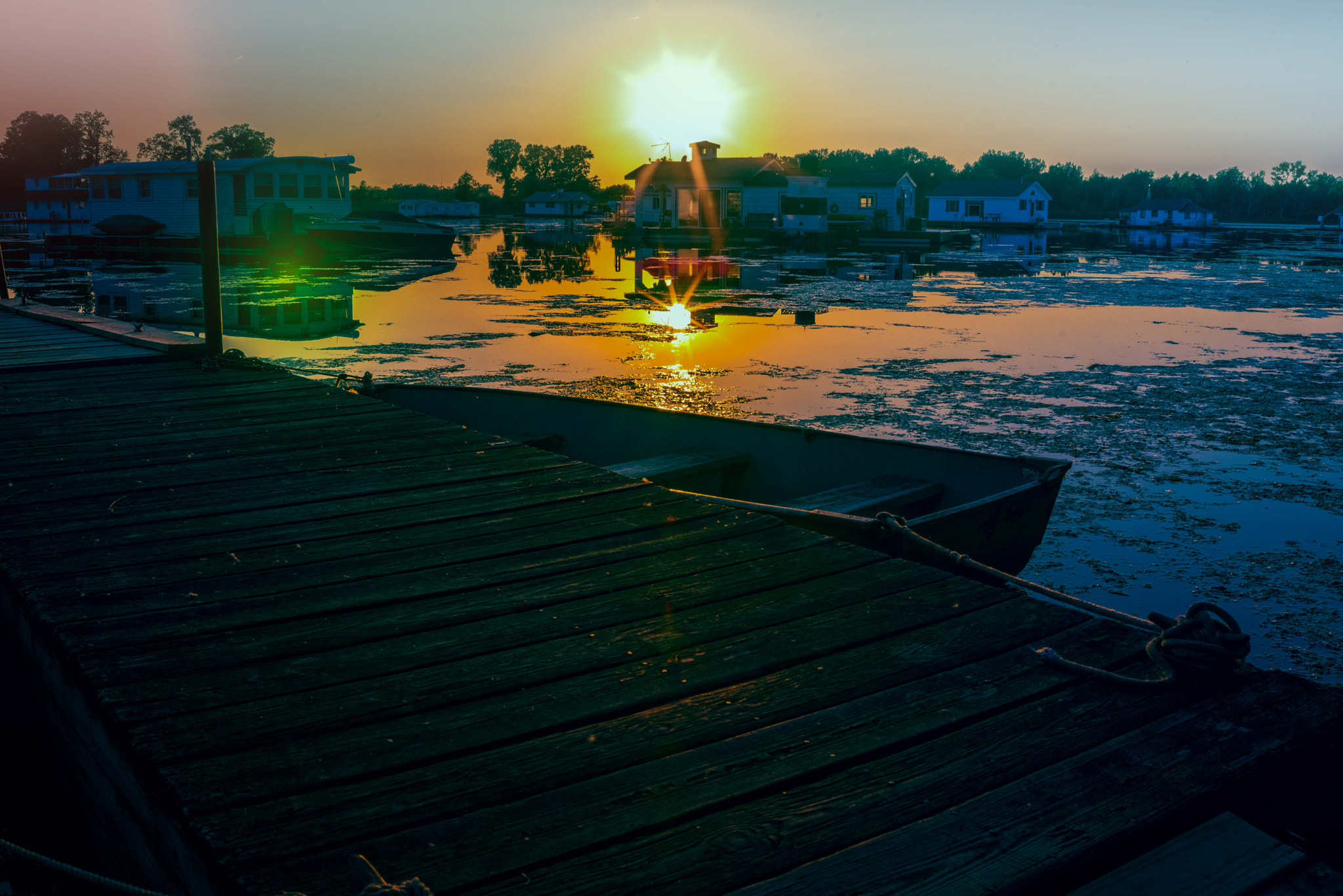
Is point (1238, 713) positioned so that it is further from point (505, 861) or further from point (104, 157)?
point (104, 157)

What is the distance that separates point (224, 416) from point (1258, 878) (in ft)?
18.6

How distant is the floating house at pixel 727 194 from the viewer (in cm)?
5738

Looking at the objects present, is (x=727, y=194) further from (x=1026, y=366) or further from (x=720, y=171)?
(x=1026, y=366)

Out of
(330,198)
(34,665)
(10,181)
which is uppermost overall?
(10,181)

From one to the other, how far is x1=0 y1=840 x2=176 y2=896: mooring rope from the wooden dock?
0.14 metres

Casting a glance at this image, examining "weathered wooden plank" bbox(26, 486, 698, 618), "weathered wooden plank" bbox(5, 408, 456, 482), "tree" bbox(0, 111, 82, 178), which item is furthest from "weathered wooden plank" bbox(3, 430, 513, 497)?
"tree" bbox(0, 111, 82, 178)

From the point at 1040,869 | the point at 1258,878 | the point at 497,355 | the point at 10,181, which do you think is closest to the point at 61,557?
the point at 1040,869

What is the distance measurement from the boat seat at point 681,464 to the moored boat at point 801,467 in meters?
0.01

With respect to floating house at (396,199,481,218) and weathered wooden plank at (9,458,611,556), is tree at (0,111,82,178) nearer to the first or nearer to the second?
floating house at (396,199,481,218)

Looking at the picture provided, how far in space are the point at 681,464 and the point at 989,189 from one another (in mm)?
77001

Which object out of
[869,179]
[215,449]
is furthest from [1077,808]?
[869,179]

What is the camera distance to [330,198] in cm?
4031

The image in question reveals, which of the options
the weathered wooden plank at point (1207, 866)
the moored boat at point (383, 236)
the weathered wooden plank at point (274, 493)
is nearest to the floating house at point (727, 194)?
the moored boat at point (383, 236)

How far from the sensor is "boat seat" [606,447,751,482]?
568cm
